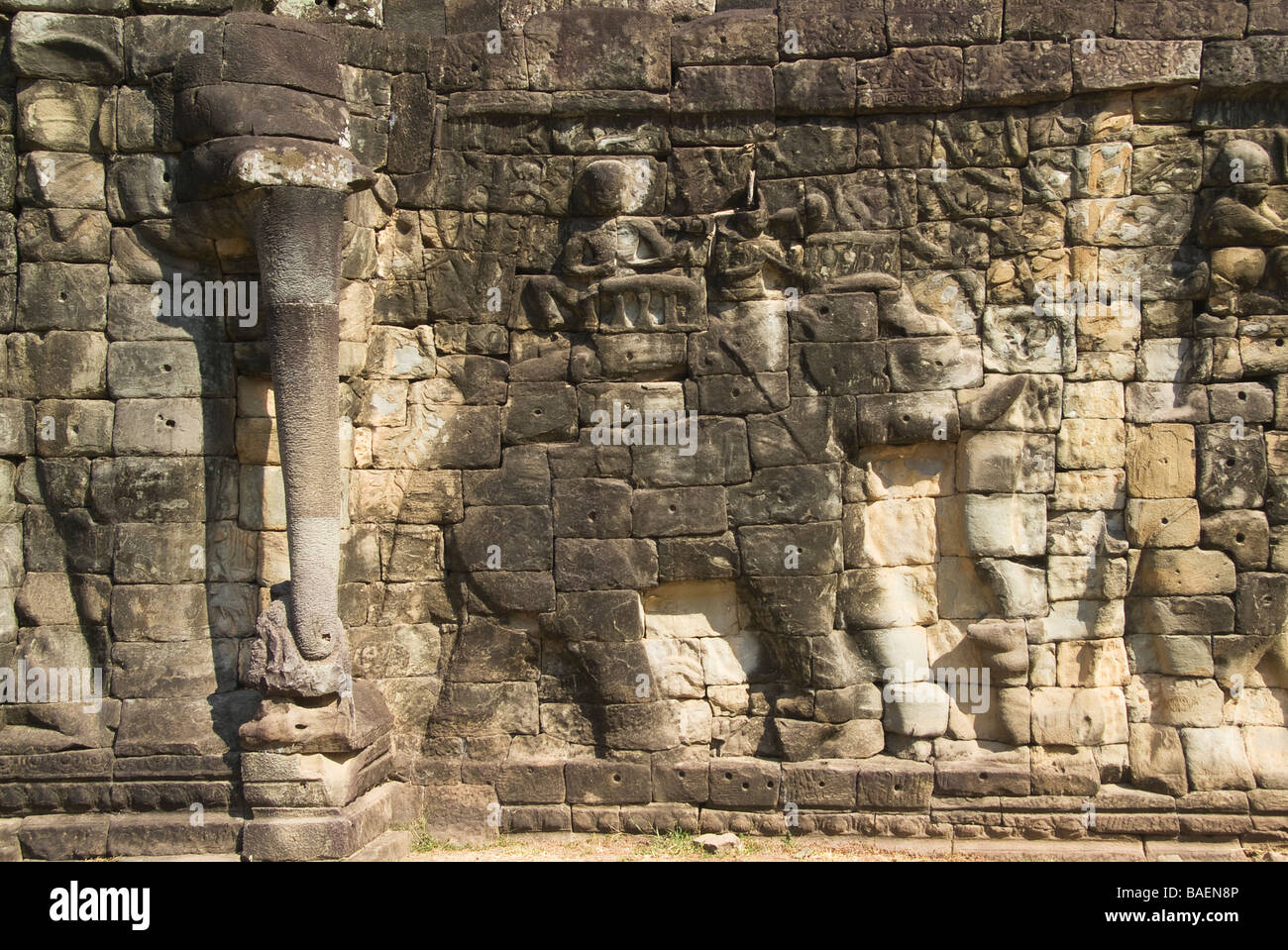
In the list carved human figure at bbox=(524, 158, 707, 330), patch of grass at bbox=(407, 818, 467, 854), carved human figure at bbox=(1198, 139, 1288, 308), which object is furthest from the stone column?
carved human figure at bbox=(1198, 139, 1288, 308)

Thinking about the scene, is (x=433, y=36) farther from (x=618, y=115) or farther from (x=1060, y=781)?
(x=1060, y=781)

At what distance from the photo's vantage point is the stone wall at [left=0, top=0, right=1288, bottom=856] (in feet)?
25.8

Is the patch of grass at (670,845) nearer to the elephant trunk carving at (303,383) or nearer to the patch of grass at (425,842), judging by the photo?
the patch of grass at (425,842)

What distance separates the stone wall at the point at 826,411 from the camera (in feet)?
25.8

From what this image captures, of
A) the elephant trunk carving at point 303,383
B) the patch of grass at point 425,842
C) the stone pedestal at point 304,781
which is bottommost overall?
the patch of grass at point 425,842

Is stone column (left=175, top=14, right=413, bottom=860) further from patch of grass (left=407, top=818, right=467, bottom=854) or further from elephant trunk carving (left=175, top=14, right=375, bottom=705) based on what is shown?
patch of grass (left=407, top=818, right=467, bottom=854)

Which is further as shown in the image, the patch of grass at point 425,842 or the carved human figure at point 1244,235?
the carved human figure at point 1244,235

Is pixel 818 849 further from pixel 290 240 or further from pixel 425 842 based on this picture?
pixel 290 240

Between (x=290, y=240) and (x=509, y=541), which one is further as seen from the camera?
(x=509, y=541)

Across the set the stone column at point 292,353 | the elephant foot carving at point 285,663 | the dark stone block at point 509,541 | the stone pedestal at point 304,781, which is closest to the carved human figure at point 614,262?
the dark stone block at point 509,541

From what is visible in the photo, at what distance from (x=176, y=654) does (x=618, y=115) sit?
456 centimetres

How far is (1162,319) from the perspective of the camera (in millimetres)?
8023

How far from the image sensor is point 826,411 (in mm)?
7938

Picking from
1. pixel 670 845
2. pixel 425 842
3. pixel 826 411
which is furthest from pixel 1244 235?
pixel 425 842
